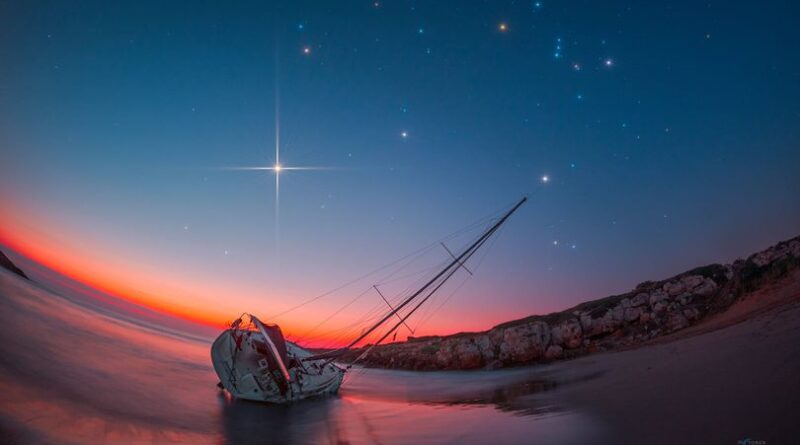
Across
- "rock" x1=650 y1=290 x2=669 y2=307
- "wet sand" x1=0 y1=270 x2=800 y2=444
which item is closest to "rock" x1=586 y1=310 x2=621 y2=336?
"rock" x1=650 y1=290 x2=669 y2=307

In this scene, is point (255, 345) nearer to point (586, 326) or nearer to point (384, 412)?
point (384, 412)

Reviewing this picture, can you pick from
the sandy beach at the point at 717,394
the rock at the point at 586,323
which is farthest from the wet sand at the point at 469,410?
the rock at the point at 586,323

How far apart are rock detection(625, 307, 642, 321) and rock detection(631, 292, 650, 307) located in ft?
2.38

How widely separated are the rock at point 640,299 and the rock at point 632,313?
2.38ft

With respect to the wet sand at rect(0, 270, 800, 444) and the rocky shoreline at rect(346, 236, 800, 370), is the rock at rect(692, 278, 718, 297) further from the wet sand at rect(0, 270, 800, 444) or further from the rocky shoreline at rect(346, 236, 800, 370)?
the wet sand at rect(0, 270, 800, 444)

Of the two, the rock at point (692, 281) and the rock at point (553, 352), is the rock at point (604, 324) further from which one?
the rock at point (692, 281)

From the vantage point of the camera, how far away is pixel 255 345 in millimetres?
17969

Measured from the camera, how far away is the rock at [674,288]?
32912mm

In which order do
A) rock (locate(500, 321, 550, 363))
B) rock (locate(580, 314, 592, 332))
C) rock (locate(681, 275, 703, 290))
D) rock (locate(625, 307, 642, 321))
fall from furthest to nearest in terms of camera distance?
rock (locate(580, 314, 592, 332)) → rock (locate(500, 321, 550, 363)) → rock (locate(625, 307, 642, 321)) → rock (locate(681, 275, 703, 290))

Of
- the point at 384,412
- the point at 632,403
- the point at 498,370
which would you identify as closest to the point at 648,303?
the point at 498,370

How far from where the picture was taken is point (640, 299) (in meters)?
35.1

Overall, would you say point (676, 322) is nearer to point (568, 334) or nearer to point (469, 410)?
point (568, 334)

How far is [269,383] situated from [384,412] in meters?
6.85

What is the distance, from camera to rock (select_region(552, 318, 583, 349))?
1407 inches
